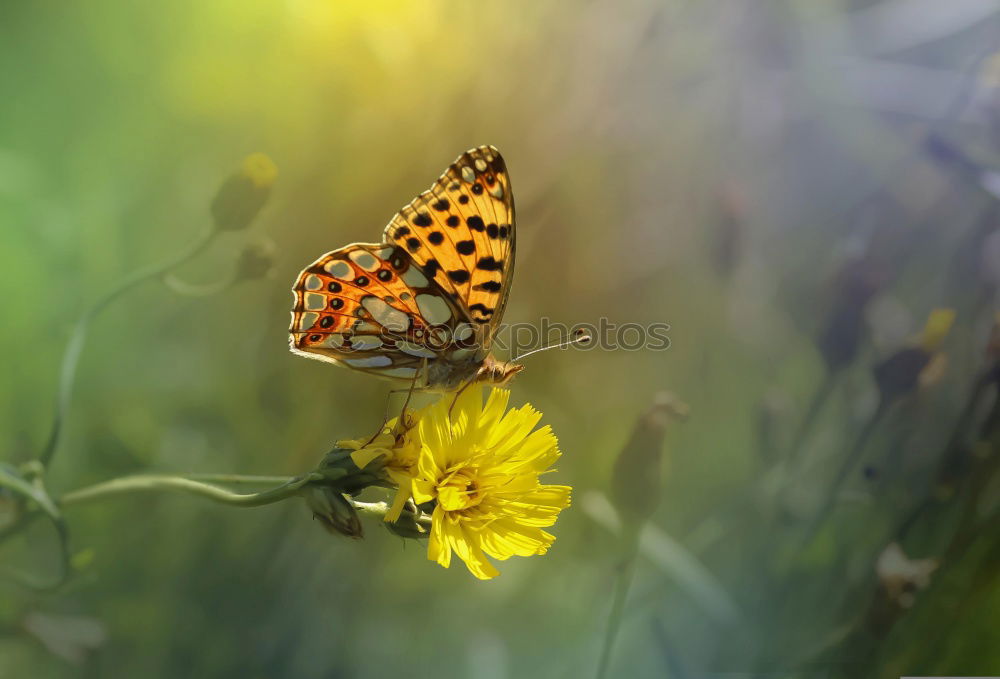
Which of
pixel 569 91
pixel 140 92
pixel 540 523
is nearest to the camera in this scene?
pixel 540 523

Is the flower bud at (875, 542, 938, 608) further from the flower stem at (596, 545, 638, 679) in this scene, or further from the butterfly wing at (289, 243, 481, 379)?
the butterfly wing at (289, 243, 481, 379)

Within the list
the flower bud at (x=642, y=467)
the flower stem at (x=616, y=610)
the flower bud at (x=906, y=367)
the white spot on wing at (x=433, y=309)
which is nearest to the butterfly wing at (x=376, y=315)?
the white spot on wing at (x=433, y=309)

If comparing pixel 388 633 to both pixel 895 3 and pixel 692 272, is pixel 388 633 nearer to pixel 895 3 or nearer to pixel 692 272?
pixel 692 272

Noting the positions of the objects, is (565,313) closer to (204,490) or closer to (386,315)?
(386,315)

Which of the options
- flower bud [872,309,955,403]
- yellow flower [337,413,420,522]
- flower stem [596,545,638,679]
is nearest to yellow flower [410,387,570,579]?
yellow flower [337,413,420,522]

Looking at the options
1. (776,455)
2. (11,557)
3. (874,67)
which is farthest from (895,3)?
(11,557)

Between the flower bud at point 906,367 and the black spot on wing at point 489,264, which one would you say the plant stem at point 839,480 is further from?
the black spot on wing at point 489,264
